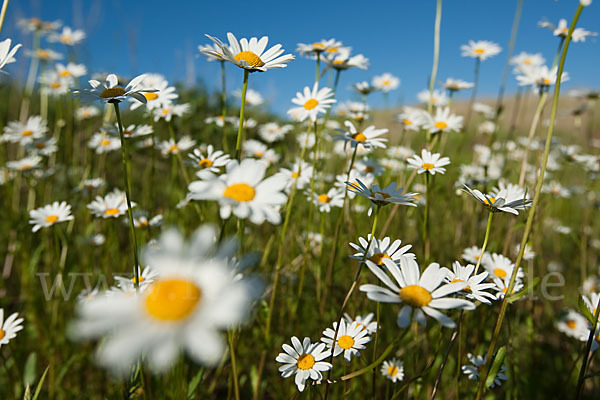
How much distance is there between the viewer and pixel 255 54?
0.91 m

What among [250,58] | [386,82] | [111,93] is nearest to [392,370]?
[250,58]

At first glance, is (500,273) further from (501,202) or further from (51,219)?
(51,219)

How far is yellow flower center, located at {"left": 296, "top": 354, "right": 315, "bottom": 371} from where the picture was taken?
0.83m

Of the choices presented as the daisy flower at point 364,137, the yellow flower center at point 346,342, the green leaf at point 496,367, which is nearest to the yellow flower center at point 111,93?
the daisy flower at point 364,137

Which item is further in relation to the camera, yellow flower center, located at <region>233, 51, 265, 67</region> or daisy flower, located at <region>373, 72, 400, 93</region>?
daisy flower, located at <region>373, 72, 400, 93</region>

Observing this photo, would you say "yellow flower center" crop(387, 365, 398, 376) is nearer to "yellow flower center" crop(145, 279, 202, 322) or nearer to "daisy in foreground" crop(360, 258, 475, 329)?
"daisy in foreground" crop(360, 258, 475, 329)

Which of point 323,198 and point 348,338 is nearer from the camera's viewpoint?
point 348,338

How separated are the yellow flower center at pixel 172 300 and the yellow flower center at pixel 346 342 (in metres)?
0.56

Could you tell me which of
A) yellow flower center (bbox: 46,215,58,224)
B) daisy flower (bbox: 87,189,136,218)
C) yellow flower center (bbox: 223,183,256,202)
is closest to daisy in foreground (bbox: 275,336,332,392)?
yellow flower center (bbox: 223,183,256,202)

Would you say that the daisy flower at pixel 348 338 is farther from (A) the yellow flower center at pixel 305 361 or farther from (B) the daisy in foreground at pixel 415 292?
(B) the daisy in foreground at pixel 415 292

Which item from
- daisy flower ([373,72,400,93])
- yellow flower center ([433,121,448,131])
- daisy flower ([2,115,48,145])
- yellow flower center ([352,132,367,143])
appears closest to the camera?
yellow flower center ([352,132,367,143])

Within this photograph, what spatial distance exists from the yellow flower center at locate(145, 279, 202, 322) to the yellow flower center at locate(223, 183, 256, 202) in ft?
0.53

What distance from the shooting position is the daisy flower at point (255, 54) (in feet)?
2.73

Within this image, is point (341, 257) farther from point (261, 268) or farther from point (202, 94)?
point (202, 94)
